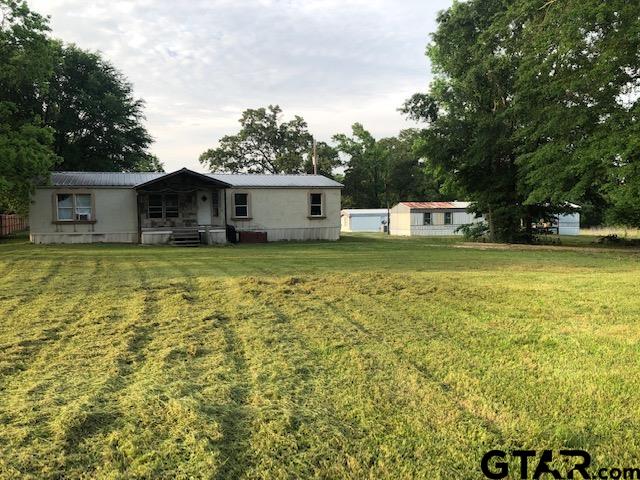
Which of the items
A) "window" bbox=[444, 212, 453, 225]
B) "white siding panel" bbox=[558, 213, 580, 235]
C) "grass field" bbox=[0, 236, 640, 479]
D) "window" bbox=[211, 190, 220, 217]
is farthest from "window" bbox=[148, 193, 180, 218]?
"white siding panel" bbox=[558, 213, 580, 235]

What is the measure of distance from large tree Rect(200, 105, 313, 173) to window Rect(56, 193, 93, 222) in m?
30.7

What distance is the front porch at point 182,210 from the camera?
20484 mm

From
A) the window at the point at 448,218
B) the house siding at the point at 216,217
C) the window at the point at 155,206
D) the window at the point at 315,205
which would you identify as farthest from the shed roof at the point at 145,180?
the window at the point at 448,218

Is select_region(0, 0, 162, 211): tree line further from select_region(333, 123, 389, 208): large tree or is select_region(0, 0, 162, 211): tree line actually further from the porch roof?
select_region(333, 123, 389, 208): large tree

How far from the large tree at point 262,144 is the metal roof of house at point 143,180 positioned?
87.6ft

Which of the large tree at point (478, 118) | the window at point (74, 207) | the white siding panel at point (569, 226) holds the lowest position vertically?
the white siding panel at point (569, 226)

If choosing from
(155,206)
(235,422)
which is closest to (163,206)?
(155,206)

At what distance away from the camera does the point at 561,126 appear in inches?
736

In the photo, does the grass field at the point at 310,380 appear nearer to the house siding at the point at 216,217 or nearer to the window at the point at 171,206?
the house siding at the point at 216,217

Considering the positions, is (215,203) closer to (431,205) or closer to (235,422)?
(235,422)

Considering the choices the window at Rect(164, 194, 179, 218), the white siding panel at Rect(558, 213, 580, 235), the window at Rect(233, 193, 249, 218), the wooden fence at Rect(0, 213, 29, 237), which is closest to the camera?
the window at Rect(164, 194, 179, 218)

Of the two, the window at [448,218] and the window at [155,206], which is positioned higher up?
the window at [155,206]

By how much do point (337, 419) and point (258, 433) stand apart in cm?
53

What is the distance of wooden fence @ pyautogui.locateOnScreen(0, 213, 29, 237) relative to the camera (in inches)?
1141
